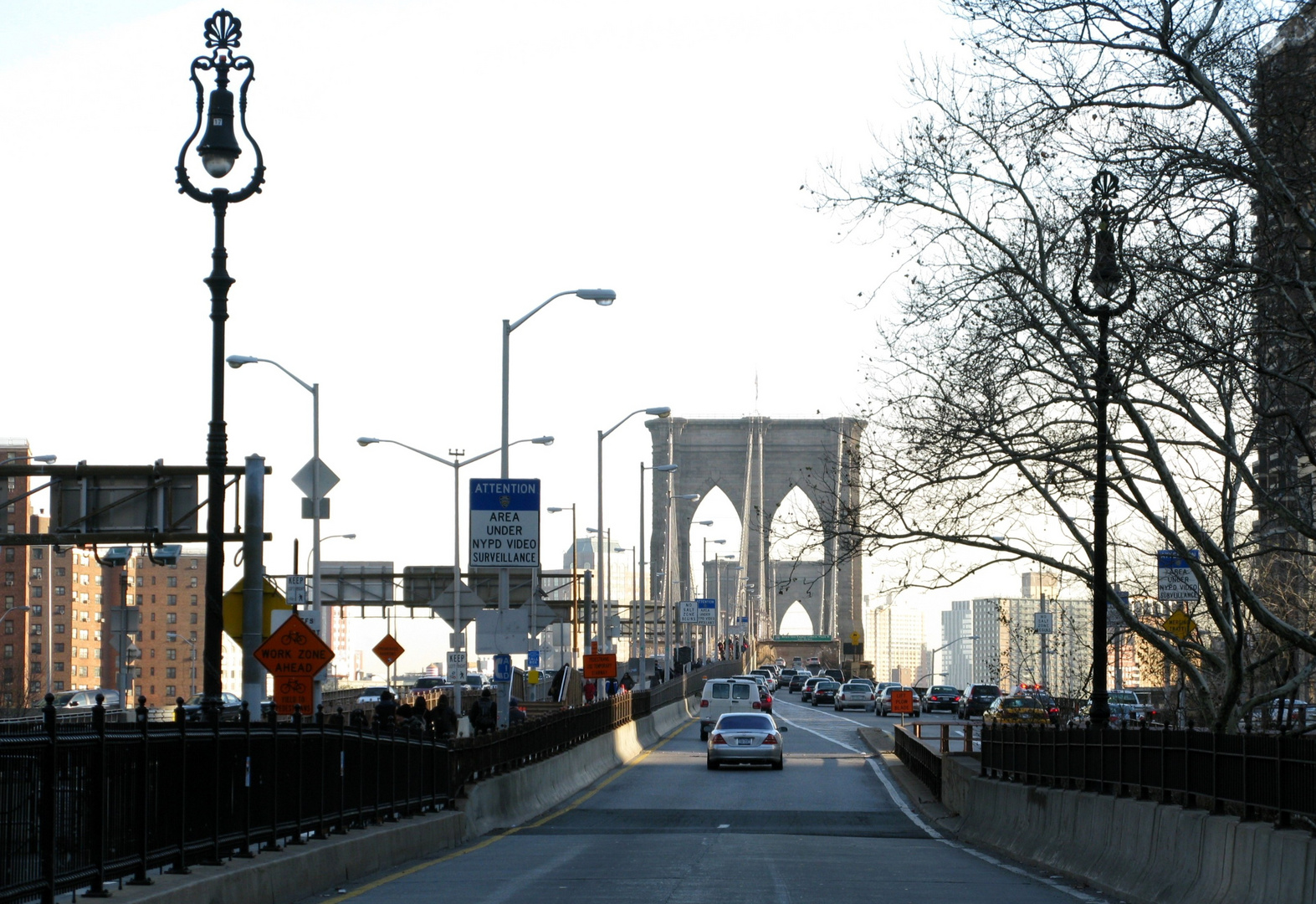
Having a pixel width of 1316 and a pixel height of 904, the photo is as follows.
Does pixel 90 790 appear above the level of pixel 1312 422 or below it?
below

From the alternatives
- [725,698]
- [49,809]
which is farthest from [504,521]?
[725,698]

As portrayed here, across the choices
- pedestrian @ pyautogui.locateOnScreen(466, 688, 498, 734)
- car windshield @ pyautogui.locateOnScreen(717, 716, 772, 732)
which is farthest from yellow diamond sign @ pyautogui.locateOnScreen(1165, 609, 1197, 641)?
car windshield @ pyautogui.locateOnScreen(717, 716, 772, 732)

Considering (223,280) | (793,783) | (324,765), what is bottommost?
(793,783)

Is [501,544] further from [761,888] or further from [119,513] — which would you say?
[761,888]

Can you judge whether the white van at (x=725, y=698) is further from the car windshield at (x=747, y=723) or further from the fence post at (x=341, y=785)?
the fence post at (x=341, y=785)

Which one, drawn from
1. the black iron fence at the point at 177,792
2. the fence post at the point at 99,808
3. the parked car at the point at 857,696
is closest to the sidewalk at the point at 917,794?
the black iron fence at the point at 177,792

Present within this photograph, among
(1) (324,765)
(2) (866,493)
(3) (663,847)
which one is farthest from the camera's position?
(2) (866,493)

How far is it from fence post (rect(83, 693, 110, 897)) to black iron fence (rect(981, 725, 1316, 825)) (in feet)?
25.9

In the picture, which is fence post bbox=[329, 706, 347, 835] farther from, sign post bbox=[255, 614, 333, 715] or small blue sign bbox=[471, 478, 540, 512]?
small blue sign bbox=[471, 478, 540, 512]

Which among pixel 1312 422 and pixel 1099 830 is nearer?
pixel 1099 830

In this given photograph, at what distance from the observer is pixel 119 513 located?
30766mm

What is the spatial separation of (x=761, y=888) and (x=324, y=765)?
442 centimetres

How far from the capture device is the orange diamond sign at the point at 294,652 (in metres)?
19.5

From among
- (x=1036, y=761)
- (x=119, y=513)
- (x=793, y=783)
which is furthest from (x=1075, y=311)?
(x=119, y=513)
